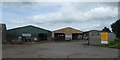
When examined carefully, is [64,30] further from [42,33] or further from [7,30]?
[7,30]

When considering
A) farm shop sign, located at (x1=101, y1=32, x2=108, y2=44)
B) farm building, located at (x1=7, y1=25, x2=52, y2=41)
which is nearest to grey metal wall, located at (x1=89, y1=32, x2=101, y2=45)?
farm shop sign, located at (x1=101, y1=32, x2=108, y2=44)

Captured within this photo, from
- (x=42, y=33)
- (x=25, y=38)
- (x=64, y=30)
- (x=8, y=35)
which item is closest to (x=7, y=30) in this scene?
(x=8, y=35)

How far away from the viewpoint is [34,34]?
6644 cm

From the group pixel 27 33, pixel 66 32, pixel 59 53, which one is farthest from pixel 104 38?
pixel 66 32

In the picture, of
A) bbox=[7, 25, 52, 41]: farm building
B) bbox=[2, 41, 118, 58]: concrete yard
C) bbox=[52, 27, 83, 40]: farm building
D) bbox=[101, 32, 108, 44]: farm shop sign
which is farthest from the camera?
bbox=[52, 27, 83, 40]: farm building

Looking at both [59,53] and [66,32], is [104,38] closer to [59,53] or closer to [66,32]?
[59,53]

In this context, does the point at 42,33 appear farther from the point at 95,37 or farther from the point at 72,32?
the point at 95,37

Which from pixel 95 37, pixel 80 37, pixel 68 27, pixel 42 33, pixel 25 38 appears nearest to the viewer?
pixel 95 37

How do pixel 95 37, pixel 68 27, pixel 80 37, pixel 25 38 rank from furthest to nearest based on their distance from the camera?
pixel 80 37 → pixel 68 27 → pixel 25 38 → pixel 95 37

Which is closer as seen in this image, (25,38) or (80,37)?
(25,38)

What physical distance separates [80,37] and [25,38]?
28.2m

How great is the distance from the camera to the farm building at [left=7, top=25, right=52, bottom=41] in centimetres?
6385

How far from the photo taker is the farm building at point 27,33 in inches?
2514

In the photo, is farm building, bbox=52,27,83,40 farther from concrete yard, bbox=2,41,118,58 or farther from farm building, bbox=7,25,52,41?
concrete yard, bbox=2,41,118,58
